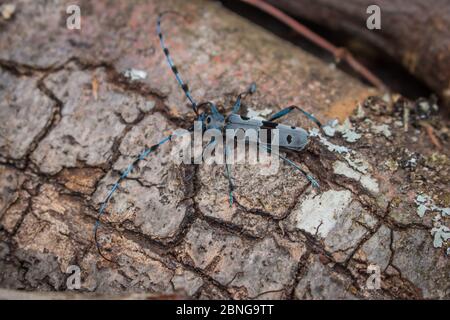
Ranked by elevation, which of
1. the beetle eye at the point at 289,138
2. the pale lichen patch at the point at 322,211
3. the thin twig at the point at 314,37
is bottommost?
A: the pale lichen patch at the point at 322,211

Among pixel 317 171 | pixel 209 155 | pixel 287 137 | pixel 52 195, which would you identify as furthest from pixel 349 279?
pixel 52 195

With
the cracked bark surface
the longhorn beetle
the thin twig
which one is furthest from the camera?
the thin twig

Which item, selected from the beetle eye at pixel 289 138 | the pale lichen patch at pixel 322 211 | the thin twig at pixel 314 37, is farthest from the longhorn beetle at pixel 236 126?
the thin twig at pixel 314 37

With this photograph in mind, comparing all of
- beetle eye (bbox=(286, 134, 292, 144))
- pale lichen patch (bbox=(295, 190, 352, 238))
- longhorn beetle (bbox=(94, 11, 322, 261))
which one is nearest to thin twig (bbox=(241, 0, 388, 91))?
longhorn beetle (bbox=(94, 11, 322, 261))

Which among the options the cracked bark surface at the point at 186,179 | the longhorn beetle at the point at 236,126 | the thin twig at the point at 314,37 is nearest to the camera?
the cracked bark surface at the point at 186,179

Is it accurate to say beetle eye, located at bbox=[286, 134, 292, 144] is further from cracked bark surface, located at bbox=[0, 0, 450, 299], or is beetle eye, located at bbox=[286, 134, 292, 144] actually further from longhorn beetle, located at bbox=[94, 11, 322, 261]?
cracked bark surface, located at bbox=[0, 0, 450, 299]

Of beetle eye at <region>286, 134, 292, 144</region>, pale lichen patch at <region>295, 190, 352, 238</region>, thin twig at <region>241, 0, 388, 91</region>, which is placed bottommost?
pale lichen patch at <region>295, 190, 352, 238</region>

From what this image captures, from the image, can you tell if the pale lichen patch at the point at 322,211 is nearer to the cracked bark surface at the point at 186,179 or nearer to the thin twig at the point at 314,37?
the cracked bark surface at the point at 186,179

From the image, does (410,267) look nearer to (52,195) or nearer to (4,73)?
(52,195)

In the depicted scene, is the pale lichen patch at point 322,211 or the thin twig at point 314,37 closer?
the pale lichen patch at point 322,211

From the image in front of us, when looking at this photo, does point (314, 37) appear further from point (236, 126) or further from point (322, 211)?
point (322, 211)
